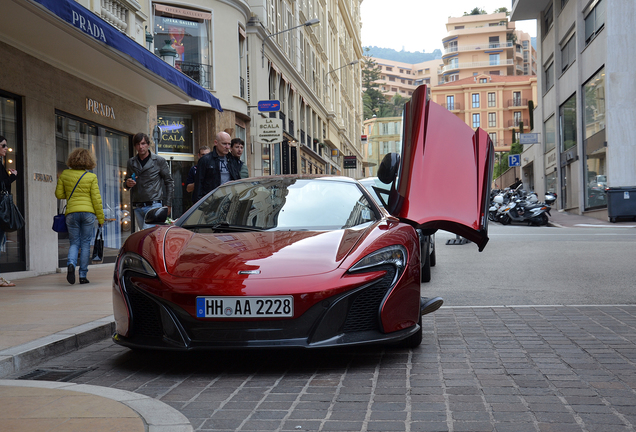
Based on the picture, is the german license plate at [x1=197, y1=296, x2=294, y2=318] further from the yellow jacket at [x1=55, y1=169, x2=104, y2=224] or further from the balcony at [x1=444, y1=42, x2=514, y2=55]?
the balcony at [x1=444, y1=42, x2=514, y2=55]

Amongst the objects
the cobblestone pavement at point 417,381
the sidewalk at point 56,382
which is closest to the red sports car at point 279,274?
the cobblestone pavement at point 417,381

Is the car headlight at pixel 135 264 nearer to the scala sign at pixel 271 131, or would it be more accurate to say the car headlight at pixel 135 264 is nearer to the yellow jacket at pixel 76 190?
the yellow jacket at pixel 76 190

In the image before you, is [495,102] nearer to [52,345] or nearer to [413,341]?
[413,341]

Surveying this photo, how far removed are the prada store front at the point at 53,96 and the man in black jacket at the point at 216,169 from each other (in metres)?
2.04

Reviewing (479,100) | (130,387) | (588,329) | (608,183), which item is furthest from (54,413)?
(479,100)

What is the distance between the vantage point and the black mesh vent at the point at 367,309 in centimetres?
394

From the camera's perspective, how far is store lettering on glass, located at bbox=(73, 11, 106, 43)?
8.20 m

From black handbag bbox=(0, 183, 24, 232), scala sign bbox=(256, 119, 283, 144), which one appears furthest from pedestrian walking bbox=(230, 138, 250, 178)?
scala sign bbox=(256, 119, 283, 144)

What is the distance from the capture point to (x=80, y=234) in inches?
338

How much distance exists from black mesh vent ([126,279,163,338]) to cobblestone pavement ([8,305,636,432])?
0.87ft

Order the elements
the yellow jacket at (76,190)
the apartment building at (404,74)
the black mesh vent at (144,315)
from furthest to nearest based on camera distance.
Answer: the apartment building at (404,74) → the yellow jacket at (76,190) → the black mesh vent at (144,315)

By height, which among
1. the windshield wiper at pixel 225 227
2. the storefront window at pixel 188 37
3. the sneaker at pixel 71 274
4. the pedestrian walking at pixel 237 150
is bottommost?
the sneaker at pixel 71 274

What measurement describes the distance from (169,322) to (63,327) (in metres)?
1.75

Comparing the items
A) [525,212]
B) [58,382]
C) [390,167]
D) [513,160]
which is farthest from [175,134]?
[513,160]
